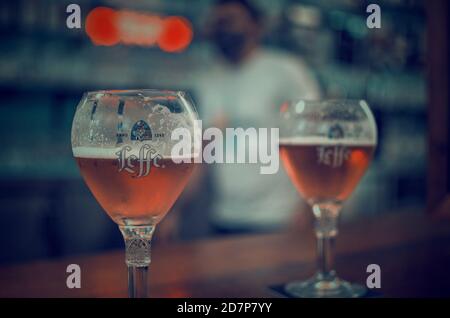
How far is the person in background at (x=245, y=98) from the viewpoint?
367 centimetres

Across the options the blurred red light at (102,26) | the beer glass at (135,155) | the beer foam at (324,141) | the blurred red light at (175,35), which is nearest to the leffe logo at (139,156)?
the beer glass at (135,155)

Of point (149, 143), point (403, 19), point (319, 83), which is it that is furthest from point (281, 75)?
point (149, 143)

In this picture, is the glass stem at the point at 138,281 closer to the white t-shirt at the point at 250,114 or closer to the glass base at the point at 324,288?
the glass base at the point at 324,288

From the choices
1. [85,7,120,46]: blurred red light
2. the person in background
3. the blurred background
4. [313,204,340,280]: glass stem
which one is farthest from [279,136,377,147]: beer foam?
[85,7,120,46]: blurred red light

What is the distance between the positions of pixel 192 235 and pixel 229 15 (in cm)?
139

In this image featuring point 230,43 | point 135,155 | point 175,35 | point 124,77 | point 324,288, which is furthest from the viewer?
point 175,35

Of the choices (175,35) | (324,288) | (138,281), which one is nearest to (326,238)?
(324,288)

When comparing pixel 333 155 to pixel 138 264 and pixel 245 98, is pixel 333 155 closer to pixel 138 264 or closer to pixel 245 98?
pixel 138 264

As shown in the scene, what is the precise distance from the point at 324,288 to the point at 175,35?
3623 millimetres

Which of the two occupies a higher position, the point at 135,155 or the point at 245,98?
the point at 245,98

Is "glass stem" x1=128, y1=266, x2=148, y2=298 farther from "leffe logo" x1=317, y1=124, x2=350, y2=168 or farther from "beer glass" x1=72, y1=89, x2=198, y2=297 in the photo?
"leffe logo" x1=317, y1=124, x2=350, y2=168

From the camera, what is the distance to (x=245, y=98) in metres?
3.80

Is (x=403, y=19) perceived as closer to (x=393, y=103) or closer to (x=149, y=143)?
(x=393, y=103)

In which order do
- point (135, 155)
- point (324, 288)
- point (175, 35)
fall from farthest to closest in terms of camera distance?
point (175, 35) < point (324, 288) < point (135, 155)
